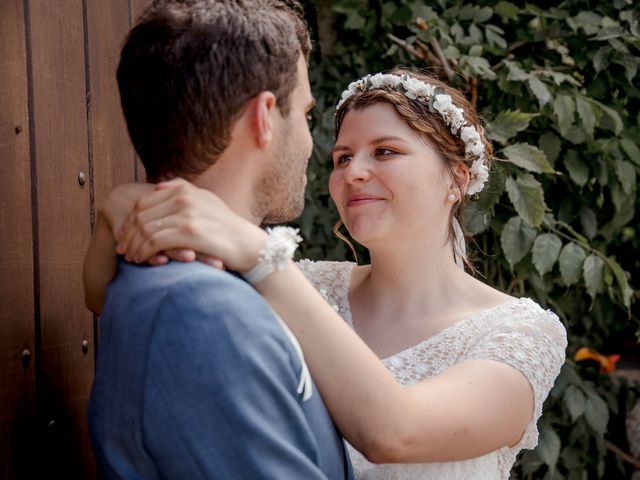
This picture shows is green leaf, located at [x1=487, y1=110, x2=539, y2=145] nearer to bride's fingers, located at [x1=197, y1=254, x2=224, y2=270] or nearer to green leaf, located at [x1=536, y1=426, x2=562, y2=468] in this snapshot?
green leaf, located at [x1=536, y1=426, x2=562, y2=468]

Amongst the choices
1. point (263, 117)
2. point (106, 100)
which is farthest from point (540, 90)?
point (263, 117)

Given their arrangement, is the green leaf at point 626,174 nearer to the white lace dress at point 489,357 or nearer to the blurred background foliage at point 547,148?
the blurred background foliage at point 547,148

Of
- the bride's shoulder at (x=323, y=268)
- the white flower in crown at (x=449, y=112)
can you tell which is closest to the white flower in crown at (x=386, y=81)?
the white flower in crown at (x=449, y=112)

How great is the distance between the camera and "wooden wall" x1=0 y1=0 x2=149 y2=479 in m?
1.36

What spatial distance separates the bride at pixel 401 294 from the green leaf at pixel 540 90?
1.93ft

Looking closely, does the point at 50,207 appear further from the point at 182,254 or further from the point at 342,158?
the point at 342,158

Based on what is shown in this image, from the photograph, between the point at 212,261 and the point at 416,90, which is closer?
the point at 212,261

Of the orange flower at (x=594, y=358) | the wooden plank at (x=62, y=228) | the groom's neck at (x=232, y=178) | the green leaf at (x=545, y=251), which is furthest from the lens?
the orange flower at (x=594, y=358)

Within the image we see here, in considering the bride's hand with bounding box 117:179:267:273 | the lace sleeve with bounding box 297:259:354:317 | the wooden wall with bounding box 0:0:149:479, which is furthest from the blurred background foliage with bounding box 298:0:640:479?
the bride's hand with bounding box 117:179:267:273

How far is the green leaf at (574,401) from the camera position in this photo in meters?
3.04

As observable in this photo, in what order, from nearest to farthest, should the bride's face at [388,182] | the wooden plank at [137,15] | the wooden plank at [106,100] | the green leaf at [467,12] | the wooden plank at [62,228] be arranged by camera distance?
the wooden plank at [62,228]
the wooden plank at [106,100]
the wooden plank at [137,15]
the bride's face at [388,182]
the green leaf at [467,12]

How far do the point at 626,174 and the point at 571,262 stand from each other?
510 millimetres

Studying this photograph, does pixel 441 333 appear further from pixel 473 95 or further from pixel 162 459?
pixel 473 95

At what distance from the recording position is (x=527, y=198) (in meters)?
2.78
